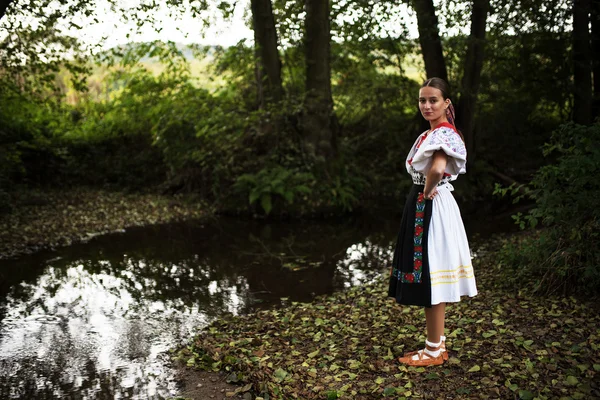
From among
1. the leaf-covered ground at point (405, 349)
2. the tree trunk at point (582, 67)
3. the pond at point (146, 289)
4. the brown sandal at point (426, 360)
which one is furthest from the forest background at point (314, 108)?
the brown sandal at point (426, 360)

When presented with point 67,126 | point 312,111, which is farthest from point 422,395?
point 67,126

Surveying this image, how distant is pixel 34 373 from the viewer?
4926 millimetres

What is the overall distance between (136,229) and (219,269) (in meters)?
3.90

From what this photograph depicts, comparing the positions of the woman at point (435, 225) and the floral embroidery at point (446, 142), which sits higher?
the floral embroidery at point (446, 142)

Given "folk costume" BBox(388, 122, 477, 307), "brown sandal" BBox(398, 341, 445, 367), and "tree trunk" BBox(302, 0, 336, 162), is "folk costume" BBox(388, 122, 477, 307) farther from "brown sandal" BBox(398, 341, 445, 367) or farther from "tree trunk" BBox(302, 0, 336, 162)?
"tree trunk" BBox(302, 0, 336, 162)

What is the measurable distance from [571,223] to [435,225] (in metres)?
2.51

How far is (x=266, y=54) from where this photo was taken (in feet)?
45.7

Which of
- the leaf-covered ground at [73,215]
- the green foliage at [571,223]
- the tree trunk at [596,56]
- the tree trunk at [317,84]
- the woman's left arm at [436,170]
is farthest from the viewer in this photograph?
the tree trunk at [317,84]

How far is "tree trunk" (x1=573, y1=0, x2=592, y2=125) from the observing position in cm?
1342

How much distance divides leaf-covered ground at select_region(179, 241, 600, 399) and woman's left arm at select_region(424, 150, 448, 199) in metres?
1.48

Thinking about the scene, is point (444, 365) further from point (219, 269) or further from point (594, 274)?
point (219, 269)

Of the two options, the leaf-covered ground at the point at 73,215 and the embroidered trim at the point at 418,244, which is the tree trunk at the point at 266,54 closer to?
the leaf-covered ground at the point at 73,215

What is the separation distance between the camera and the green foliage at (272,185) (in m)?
13.0

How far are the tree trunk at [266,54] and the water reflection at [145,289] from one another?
362 centimetres
